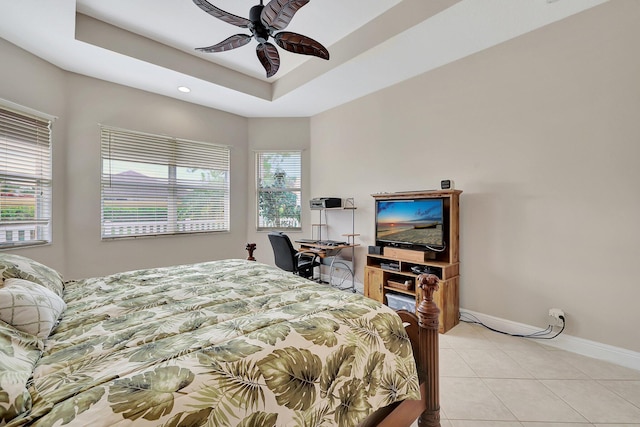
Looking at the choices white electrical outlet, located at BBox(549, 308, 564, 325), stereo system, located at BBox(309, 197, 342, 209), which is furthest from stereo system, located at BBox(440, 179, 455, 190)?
stereo system, located at BBox(309, 197, 342, 209)

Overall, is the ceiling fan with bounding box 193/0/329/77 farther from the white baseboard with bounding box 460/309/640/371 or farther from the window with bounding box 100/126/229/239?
the white baseboard with bounding box 460/309/640/371

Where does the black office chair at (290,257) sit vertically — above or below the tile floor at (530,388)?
above

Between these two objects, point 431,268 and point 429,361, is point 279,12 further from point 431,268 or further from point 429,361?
point 431,268

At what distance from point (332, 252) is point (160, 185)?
2.67 m

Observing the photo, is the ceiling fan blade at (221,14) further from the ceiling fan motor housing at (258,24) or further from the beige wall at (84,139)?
the beige wall at (84,139)

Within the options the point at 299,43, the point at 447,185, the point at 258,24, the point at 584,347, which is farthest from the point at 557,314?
the point at 258,24

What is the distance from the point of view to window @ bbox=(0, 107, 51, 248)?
2641 mm

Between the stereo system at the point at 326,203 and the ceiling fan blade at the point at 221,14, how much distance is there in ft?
7.91

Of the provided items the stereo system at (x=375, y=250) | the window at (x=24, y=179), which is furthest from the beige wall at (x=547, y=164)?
the window at (x=24, y=179)

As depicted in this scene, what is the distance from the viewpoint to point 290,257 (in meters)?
3.53

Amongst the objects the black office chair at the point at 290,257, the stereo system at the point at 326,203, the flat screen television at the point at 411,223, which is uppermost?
the stereo system at the point at 326,203

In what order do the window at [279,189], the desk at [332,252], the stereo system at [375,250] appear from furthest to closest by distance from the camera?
the window at [279,189], the desk at [332,252], the stereo system at [375,250]

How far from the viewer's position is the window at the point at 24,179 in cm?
264

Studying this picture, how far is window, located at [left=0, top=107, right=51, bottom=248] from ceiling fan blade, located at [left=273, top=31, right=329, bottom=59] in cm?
277
